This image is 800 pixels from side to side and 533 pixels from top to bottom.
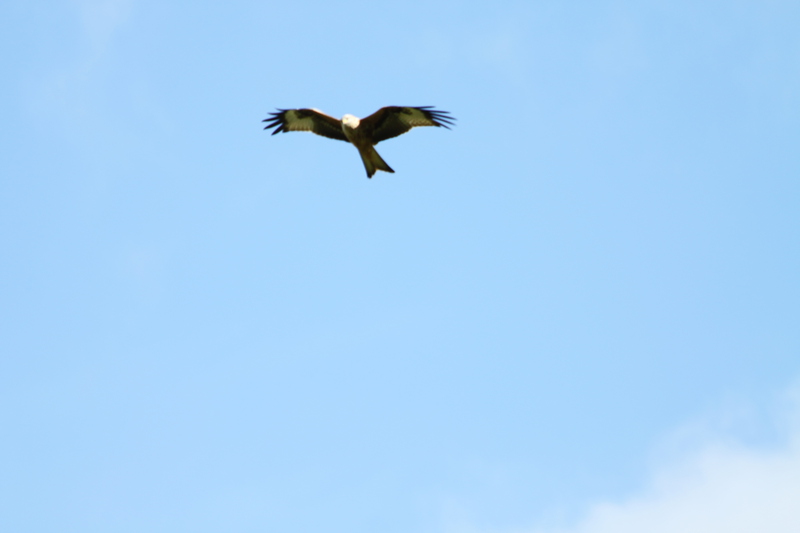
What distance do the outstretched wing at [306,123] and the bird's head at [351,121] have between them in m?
0.90

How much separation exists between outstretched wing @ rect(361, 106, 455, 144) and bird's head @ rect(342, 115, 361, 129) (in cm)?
13

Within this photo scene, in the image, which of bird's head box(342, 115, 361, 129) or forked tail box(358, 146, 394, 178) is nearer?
bird's head box(342, 115, 361, 129)

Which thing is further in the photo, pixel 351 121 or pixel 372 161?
pixel 372 161

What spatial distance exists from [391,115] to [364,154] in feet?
2.71

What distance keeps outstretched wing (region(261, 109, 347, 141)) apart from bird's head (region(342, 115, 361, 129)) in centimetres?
90

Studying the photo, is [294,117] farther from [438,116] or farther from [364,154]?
[438,116]

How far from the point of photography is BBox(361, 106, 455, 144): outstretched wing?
570 inches

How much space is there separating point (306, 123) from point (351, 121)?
1.52 meters

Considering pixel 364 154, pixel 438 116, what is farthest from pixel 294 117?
pixel 438 116

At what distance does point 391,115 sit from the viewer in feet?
47.9

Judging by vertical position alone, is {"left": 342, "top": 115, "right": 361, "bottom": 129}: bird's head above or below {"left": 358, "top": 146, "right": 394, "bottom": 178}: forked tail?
above

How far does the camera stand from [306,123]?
15562 mm

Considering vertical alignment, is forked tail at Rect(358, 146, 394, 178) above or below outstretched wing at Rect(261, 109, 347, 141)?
below

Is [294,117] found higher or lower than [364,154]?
higher
